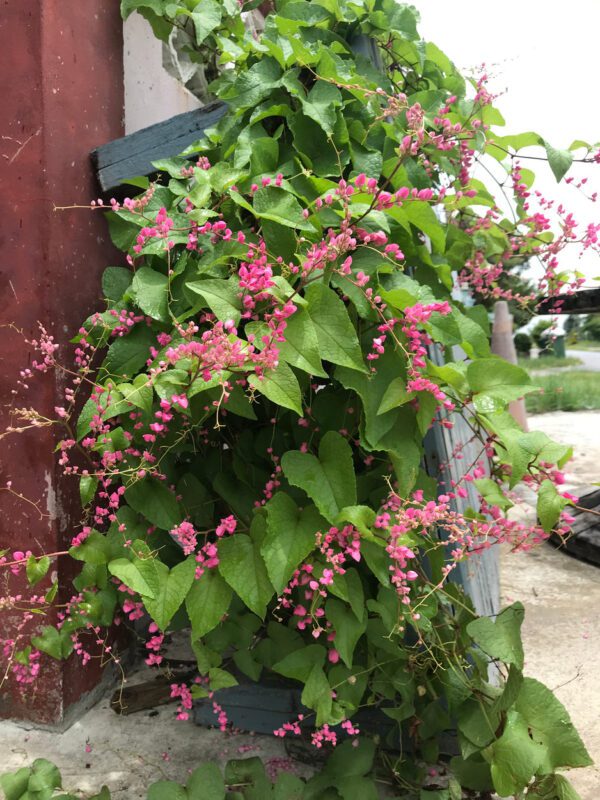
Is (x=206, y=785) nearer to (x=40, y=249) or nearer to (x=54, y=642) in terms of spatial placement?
(x=54, y=642)

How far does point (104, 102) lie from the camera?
75.4 inches

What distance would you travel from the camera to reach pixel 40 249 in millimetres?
1735

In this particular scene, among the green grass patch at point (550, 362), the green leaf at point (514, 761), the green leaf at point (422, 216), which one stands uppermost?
the green leaf at point (422, 216)

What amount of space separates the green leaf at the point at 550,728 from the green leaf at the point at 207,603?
0.62 metres

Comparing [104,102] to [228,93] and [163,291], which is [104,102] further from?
[163,291]

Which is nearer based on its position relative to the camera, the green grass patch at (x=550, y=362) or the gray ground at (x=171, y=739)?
the gray ground at (x=171, y=739)

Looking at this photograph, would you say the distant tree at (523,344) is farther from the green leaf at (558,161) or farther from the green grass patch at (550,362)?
the green leaf at (558,161)

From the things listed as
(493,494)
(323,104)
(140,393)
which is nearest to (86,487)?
(140,393)

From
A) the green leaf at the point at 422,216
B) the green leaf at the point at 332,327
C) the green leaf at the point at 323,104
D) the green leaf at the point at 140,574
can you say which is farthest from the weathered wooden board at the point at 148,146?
the green leaf at the point at 140,574

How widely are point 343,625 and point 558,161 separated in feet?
3.62

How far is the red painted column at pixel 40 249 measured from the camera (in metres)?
1.72

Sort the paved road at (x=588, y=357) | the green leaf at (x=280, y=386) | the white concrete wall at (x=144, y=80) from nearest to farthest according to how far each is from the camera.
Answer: the green leaf at (x=280, y=386), the white concrete wall at (x=144, y=80), the paved road at (x=588, y=357)

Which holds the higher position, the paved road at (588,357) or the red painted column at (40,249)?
the red painted column at (40,249)

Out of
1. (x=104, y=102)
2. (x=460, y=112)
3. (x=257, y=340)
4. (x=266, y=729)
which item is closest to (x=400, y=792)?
(x=266, y=729)
